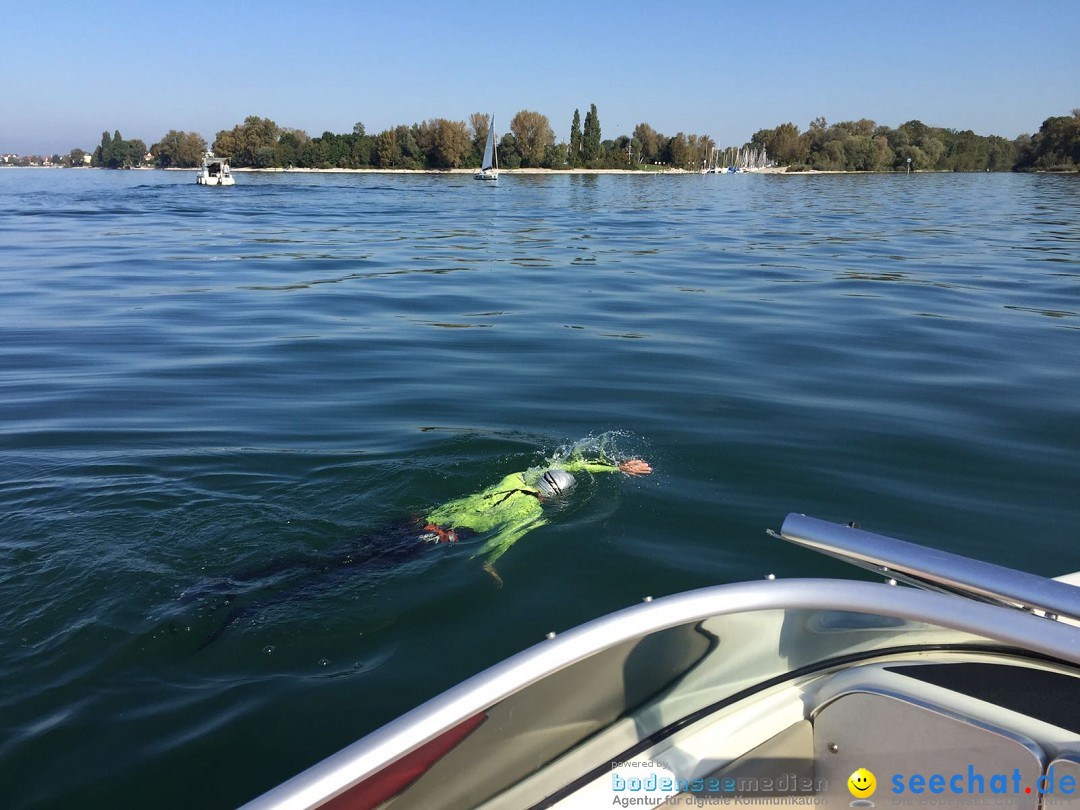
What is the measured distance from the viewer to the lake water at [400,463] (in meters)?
3.21

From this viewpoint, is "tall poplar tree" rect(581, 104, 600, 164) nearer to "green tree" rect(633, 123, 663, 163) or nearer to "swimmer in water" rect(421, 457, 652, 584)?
"green tree" rect(633, 123, 663, 163)

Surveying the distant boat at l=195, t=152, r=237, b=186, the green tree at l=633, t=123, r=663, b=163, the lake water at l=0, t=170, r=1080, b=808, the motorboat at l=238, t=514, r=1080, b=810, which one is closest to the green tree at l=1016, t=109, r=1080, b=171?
the green tree at l=633, t=123, r=663, b=163

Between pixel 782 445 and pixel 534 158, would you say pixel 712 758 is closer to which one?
pixel 782 445

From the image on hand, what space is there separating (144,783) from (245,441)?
339 cm

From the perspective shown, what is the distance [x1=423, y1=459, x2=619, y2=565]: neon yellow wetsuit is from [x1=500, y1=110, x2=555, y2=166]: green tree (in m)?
99.6

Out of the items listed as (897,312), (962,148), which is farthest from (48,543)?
(962,148)

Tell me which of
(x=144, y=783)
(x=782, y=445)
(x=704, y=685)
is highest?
(x=704, y=685)

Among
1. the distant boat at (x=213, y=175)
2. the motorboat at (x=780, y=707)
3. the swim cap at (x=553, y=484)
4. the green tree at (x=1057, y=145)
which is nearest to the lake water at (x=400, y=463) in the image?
the swim cap at (x=553, y=484)

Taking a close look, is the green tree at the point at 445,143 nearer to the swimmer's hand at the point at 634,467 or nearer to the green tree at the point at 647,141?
the green tree at the point at 647,141

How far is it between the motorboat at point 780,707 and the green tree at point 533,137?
102333 mm

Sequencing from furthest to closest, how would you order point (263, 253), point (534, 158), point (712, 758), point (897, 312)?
point (534, 158), point (263, 253), point (897, 312), point (712, 758)

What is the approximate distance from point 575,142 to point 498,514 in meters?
101

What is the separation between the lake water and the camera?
3215 millimetres

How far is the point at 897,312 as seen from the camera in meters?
10.1
